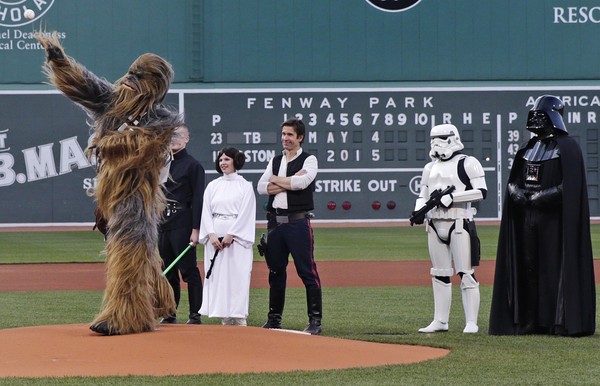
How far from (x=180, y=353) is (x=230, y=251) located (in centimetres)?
309

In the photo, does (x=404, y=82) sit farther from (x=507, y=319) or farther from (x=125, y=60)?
(x=507, y=319)

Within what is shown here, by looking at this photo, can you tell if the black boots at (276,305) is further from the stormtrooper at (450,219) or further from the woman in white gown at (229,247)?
the stormtrooper at (450,219)

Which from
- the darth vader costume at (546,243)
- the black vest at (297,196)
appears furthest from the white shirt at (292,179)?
the darth vader costume at (546,243)

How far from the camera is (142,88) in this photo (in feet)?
26.5

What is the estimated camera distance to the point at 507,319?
378 inches

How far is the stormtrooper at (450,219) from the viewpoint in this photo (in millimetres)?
9648

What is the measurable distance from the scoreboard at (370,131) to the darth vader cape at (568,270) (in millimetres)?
14872

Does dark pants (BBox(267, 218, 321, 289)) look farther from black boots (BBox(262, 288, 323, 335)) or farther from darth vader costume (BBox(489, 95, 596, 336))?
darth vader costume (BBox(489, 95, 596, 336))

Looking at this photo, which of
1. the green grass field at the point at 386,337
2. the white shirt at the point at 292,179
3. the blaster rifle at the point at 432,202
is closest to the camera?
the green grass field at the point at 386,337

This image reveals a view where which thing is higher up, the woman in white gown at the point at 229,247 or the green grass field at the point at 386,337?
the woman in white gown at the point at 229,247

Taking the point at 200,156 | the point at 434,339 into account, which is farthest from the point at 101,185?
the point at 200,156

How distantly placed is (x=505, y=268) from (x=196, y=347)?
133 inches

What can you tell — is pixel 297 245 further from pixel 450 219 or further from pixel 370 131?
pixel 370 131

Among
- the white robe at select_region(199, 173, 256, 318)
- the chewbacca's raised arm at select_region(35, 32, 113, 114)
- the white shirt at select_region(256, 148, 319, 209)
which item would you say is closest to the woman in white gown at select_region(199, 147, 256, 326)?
the white robe at select_region(199, 173, 256, 318)
